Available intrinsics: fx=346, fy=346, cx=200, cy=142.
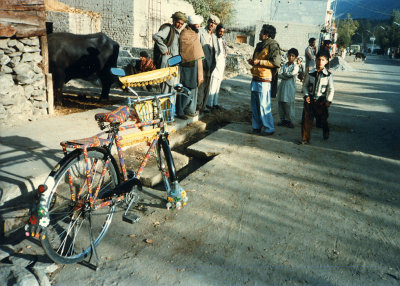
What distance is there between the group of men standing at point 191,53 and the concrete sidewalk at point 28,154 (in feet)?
1.91

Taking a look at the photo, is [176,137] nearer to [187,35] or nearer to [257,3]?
[187,35]

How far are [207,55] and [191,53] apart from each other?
36.6 inches

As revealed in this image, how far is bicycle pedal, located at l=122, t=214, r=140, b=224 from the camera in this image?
3.08 meters

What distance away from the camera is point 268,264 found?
8.50 ft

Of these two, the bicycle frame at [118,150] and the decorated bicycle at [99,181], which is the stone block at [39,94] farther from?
the bicycle frame at [118,150]

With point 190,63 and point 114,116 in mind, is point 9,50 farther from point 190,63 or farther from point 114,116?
point 114,116

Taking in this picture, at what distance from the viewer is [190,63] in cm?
629

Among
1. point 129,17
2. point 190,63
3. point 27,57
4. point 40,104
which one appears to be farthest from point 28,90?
point 129,17

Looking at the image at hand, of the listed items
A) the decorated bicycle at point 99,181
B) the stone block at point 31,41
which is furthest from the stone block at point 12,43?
the decorated bicycle at point 99,181

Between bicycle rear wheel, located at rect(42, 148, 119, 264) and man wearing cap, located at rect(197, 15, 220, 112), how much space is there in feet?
14.7

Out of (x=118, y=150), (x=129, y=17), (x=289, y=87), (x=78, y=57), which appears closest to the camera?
(x=118, y=150)

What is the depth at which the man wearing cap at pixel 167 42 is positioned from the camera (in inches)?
240

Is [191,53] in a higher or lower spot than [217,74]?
higher

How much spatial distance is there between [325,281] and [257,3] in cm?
4081
